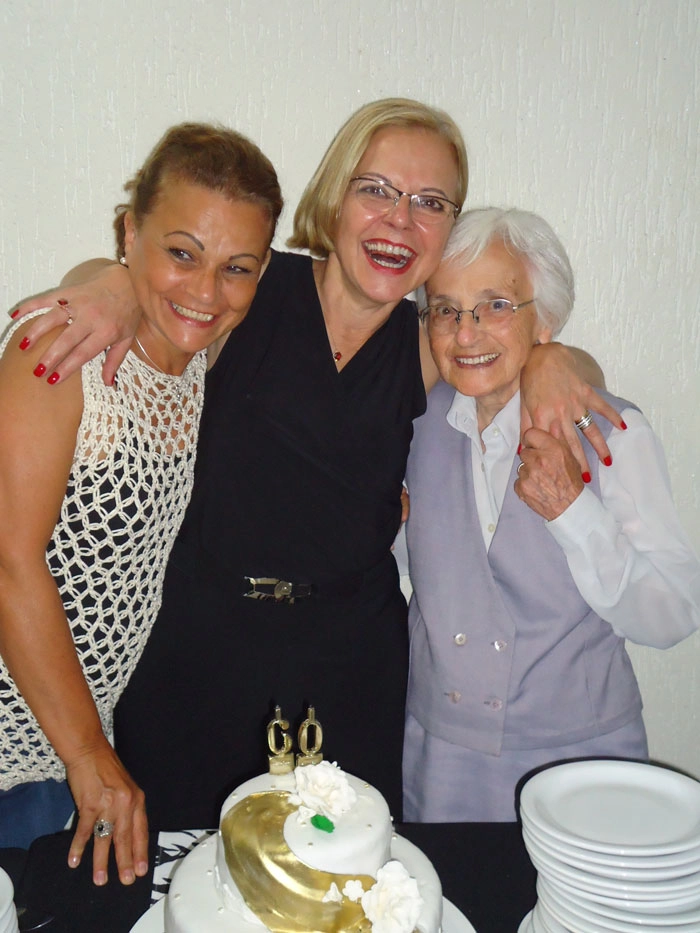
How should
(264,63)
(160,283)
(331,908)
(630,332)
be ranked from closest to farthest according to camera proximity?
(331,908)
(160,283)
(264,63)
(630,332)

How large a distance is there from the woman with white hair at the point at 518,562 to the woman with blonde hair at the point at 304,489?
99 millimetres

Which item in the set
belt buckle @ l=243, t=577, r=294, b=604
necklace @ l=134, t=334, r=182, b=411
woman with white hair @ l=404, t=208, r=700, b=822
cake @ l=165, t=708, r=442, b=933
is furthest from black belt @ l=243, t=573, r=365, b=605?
cake @ l=165, t=708, r=442, b=933

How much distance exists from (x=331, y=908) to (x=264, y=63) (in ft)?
5.50

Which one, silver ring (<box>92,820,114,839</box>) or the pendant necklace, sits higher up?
the pendant necklace

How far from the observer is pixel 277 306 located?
5.66ft

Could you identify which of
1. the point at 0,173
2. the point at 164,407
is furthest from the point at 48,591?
the point at 0,173

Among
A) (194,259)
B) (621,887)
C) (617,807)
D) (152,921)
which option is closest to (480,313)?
(194,259)

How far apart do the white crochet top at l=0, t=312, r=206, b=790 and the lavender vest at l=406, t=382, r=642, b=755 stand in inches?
20.6

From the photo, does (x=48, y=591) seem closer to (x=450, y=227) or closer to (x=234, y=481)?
(x=234, y=481)

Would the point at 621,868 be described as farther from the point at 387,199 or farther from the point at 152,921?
the point at 387,199

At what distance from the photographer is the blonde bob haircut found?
5.37 ft

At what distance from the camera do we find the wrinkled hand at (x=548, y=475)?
1536 mm

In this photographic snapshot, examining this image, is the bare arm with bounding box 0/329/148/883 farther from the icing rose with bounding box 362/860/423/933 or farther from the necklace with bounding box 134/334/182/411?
the icing rose with bounding box 362/860/423/933

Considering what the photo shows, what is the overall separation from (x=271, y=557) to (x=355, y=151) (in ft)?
2.53
